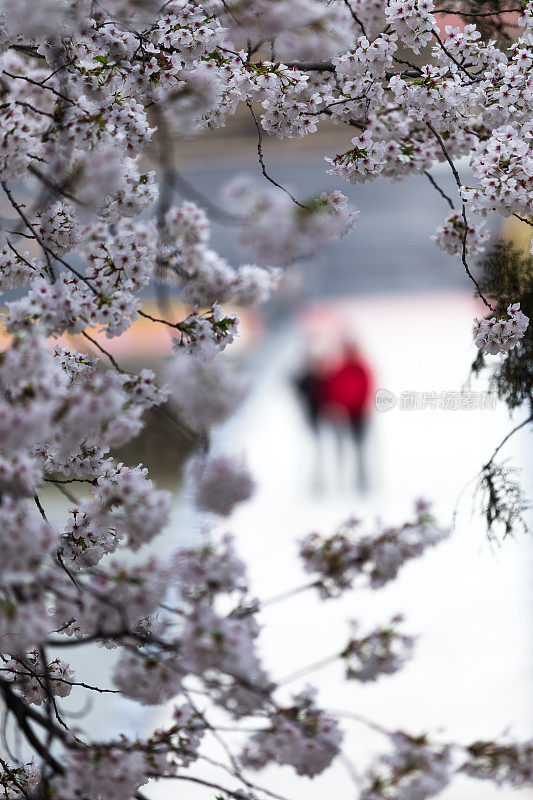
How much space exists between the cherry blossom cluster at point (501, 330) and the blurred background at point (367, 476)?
29 centimetres

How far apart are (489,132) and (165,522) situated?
0.94 metres

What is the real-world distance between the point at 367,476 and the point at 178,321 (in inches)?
107

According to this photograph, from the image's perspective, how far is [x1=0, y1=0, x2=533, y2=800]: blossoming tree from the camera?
0.98 m

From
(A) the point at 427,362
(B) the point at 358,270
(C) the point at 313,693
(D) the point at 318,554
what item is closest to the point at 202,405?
(D) the point at 318,554

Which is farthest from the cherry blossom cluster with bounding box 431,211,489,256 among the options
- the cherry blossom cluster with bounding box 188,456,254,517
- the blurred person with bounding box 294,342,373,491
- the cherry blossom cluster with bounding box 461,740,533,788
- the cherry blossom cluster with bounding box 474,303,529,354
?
the blurred person with bounding box 294,342,373,491

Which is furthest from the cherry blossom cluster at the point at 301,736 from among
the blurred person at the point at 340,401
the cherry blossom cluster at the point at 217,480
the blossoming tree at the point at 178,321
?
the blurred person at the point at 340,401

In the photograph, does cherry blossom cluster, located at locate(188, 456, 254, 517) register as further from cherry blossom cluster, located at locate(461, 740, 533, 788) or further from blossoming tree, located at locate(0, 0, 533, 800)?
cherry blossom cluster, located at locate(461, 740, 533, 788)

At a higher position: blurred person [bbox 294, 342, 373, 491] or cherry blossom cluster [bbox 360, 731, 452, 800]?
blurred person [bbox 294, 342, 373, 491]

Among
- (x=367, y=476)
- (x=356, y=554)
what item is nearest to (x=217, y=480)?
(x=356, y=554)

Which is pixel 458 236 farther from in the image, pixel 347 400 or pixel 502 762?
pixel 347 400

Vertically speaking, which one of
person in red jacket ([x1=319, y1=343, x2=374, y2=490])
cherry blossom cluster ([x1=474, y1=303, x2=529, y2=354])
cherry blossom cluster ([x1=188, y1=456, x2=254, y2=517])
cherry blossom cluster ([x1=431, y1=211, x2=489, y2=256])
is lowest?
cherry blossom cluster ([x1=188, y1=456, x2=254, y2=517])

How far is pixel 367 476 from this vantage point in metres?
4.01

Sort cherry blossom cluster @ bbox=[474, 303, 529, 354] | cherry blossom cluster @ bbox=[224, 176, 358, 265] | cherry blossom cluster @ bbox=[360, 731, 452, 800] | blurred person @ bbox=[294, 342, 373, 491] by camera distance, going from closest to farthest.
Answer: cherry blossom cluster @ bbox=[360, 731, 452, 800], cherry blossom cluster @ bbox=[224, 176, 358, 265], cherry blossom cluster @ bbox=[474, 303, 529, 354], blurred person @ bbox=[294, 342, 373, 491]

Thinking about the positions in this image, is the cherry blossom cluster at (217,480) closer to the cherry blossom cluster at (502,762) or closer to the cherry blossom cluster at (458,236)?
the cherry blossom cluster at (502,762)
